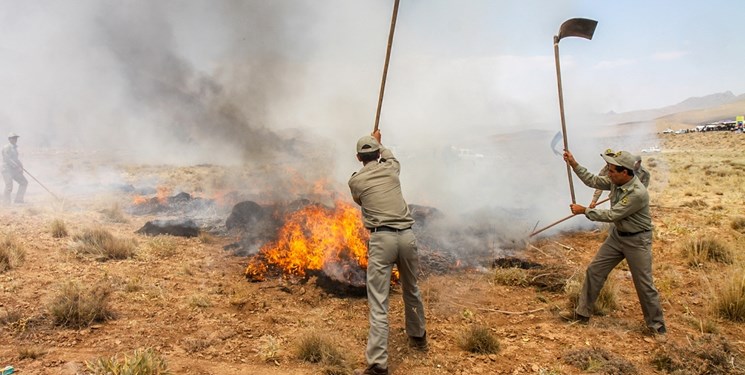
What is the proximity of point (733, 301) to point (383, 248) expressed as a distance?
437cm

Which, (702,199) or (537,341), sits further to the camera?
(702,199)

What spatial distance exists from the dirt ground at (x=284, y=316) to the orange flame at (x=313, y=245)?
0.32 m

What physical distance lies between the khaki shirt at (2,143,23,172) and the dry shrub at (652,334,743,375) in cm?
1533

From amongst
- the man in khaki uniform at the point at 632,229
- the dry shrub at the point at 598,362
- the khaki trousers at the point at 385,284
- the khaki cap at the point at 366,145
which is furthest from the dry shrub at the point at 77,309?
the man in khaki uniform at the point at 632,229

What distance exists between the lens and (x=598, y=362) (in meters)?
3.94

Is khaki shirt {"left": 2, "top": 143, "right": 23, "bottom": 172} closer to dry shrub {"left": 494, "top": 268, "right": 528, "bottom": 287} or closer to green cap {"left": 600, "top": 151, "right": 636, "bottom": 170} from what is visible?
dry shrub {"left": 494, "top": 268, "right": 528, "bottom": 287}

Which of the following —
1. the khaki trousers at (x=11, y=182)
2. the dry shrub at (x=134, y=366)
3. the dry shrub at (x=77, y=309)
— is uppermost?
the khaki trousers at (x=11, y=182)

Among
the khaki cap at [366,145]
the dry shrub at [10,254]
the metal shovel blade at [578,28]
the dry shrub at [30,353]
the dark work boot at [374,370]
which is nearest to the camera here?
the dark work boot at [374,370]

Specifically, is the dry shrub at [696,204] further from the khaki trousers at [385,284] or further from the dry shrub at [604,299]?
the khaki trousers at [385,284]

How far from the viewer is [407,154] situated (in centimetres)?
1686

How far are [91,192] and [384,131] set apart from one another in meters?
11.2

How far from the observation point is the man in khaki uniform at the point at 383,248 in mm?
3803

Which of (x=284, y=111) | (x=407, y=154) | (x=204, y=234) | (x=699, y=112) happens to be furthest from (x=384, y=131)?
(x=699, y=112)

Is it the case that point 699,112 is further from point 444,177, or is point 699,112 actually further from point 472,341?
point 472,341
